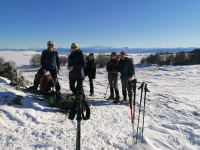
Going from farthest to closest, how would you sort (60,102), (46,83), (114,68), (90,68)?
(90,68) → (114,68) → (46,83) → (60,102)

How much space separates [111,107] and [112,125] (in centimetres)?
116

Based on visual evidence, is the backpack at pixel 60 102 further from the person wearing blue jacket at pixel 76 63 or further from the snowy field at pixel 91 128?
the person wearing blue jacket at pixel 76 63

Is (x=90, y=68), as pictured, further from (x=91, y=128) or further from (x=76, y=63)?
(x=91, y=128)

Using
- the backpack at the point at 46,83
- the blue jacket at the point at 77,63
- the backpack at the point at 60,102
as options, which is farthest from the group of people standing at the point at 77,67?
the backpack at the point at 60,102

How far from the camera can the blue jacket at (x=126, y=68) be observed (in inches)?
172

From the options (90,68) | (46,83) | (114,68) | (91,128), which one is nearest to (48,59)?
(46,83)

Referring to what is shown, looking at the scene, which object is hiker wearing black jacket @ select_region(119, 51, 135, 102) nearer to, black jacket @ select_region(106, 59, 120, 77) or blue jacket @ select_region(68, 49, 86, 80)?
black jacket @ select_region(106, 59, 120, 77)

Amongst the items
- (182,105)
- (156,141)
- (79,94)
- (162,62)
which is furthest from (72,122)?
(162,62)

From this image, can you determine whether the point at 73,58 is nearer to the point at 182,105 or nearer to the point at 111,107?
the point at 111,107

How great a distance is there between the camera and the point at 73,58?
3676 millimetres

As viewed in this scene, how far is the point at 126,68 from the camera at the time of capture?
4465 millimetres

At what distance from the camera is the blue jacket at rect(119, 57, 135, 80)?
172 inches

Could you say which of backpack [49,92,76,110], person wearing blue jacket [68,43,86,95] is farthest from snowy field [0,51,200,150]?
person wearing blue jacket [68,43,86,95]

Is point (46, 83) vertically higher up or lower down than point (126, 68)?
lower down
